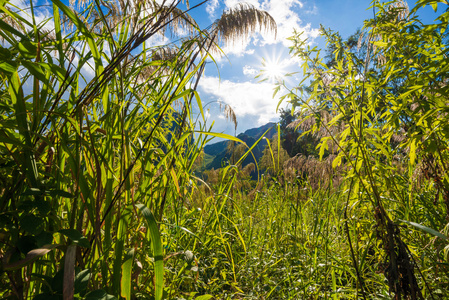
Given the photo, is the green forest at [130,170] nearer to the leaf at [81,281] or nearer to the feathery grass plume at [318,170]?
the leaf at [81,281]

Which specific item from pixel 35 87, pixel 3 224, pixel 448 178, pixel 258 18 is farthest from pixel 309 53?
pixel 258 18

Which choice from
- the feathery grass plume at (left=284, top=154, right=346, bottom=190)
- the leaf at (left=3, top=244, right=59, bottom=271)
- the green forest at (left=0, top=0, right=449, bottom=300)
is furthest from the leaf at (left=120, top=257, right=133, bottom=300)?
the feathery grass plume at (left=284, top=154, right=346, bottom=190)

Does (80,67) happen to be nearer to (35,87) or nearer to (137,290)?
(35,87)

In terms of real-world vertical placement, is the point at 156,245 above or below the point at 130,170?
below

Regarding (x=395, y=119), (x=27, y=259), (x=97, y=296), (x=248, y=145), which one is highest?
(x=248, y=145)

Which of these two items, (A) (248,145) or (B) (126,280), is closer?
(B) (126,280)

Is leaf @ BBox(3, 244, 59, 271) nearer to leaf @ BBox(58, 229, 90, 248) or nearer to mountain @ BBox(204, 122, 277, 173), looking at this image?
leaf @ BBox(58, 229, 90, 248)

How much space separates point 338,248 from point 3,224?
163 cm

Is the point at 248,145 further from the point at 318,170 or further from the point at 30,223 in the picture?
the point at 30,223

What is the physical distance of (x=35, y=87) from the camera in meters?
0.62

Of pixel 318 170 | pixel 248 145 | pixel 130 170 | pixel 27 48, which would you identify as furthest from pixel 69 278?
pixel 248 145

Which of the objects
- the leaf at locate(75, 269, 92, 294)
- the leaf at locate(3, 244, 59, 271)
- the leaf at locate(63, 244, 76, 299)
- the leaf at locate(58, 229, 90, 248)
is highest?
the leaf at locate(58, 229, 90, 248)

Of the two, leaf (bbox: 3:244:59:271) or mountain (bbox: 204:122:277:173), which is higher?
mountain (bbox: 204:122:277:173)

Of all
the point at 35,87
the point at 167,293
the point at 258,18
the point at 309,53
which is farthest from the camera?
the point at 258,18
